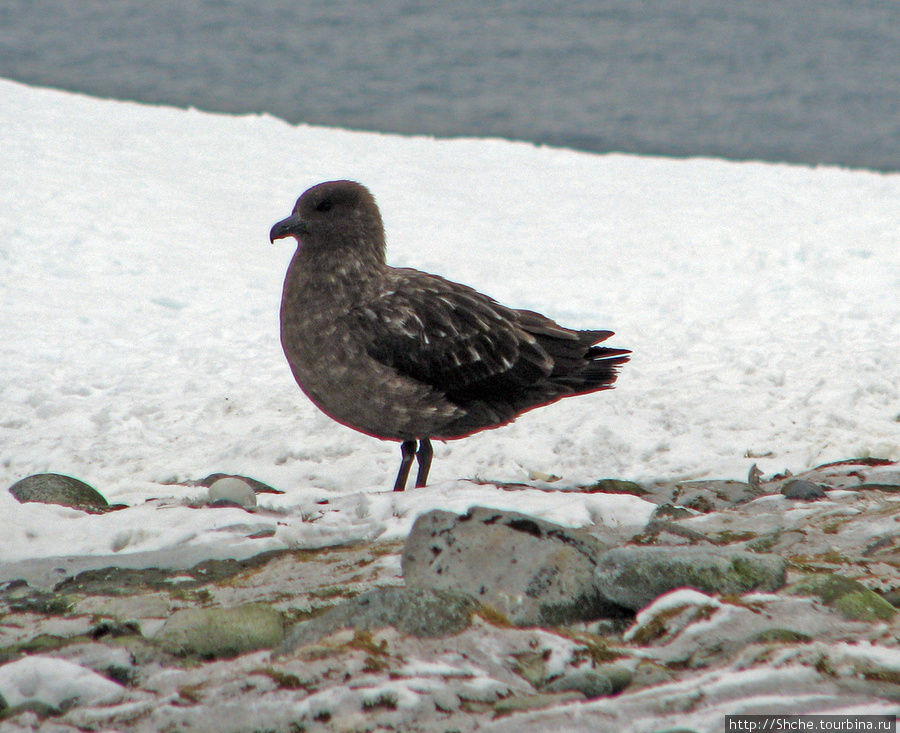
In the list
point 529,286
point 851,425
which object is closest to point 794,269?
point 529,286

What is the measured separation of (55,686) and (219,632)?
576 millimetres

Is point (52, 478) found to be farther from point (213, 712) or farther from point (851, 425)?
point (851, 425)

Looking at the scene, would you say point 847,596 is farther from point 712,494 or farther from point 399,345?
point 399,345

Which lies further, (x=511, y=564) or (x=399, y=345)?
(x=399, y=345)

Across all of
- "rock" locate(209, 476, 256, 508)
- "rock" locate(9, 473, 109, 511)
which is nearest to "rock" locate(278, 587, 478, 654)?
"rock" locate(209, 476, 256, 508)

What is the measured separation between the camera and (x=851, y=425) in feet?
23.2

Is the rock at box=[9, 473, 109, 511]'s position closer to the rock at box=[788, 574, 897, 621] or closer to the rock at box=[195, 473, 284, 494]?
the rock at box=[195, 473, 284, 494]

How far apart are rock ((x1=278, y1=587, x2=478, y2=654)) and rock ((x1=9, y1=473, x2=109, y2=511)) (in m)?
2.46

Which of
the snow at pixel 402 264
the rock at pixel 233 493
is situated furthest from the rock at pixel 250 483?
the rock at pixel 233 493

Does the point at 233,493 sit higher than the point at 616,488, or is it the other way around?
the point at 616,488

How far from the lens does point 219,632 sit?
347cm

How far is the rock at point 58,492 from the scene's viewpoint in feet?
17.8

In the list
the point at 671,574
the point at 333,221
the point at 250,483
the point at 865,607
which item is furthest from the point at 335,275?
the point at 865,607

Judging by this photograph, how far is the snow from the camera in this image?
652 centimetres
